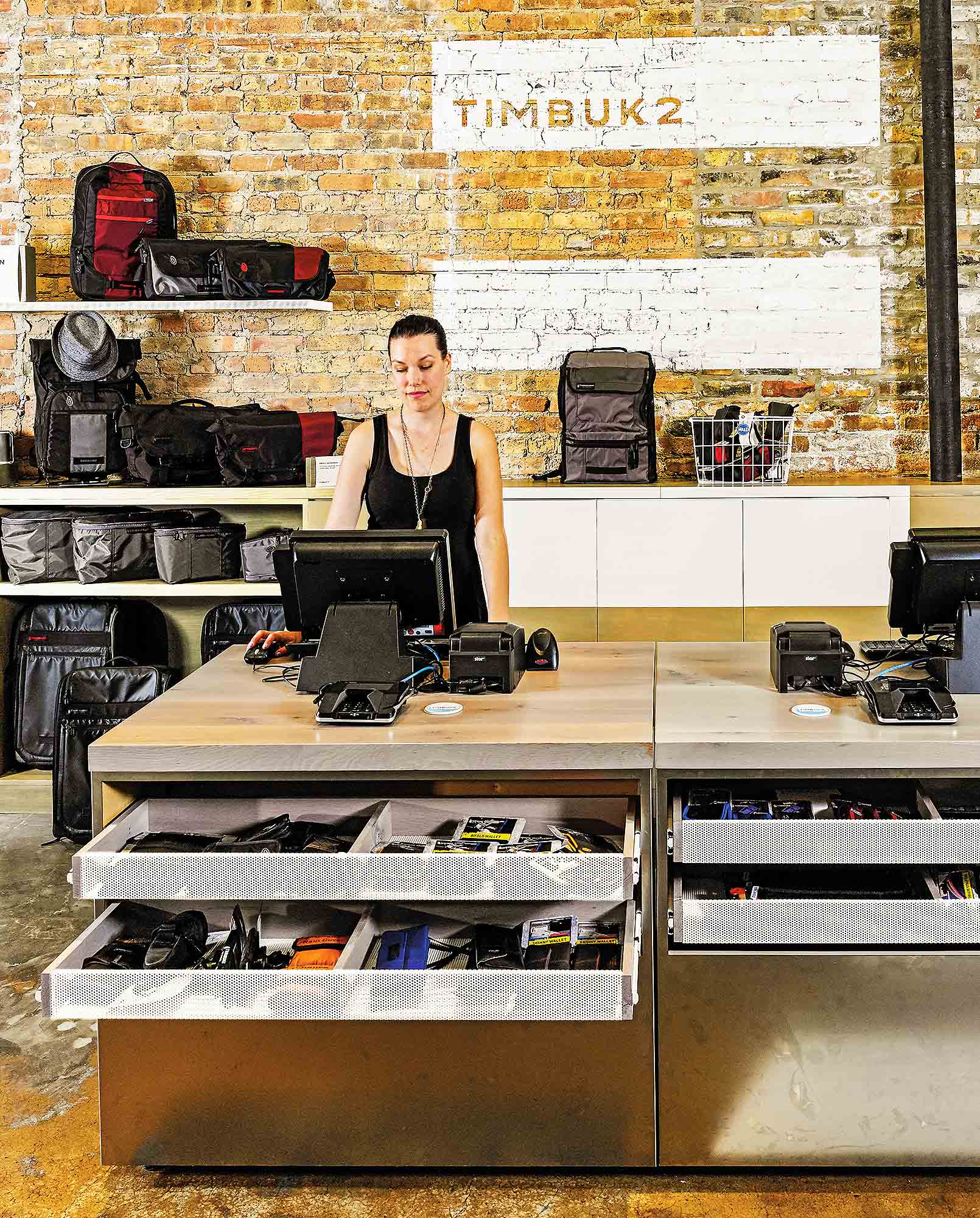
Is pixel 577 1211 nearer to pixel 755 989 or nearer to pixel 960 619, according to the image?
pixel 755 989

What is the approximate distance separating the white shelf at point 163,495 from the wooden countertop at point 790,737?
2419 mm

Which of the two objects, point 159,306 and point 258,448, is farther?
A: point 159,306

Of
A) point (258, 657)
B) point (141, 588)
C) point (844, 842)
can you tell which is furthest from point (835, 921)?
point (141, 588)

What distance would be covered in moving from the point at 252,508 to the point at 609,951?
128 inches

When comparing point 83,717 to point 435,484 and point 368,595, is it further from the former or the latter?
point 368,595

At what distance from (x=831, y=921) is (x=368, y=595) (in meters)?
1.14

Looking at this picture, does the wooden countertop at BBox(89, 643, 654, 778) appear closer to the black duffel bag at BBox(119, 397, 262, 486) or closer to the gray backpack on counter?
the gray backpack on counter

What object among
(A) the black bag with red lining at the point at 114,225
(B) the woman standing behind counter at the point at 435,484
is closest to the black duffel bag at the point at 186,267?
(A) the black bag with red lining at the point at 114,225

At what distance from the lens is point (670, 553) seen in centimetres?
466

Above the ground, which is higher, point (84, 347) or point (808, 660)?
point (84, 347)

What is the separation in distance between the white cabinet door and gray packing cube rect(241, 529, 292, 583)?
2.79ft

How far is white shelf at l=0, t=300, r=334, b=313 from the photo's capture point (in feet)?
16.0

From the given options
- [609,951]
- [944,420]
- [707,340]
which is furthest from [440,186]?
[609,951]

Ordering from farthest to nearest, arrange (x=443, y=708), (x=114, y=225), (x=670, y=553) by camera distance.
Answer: (x=114, y=225) < (x=670, y=553) < (x=443, y=708)
